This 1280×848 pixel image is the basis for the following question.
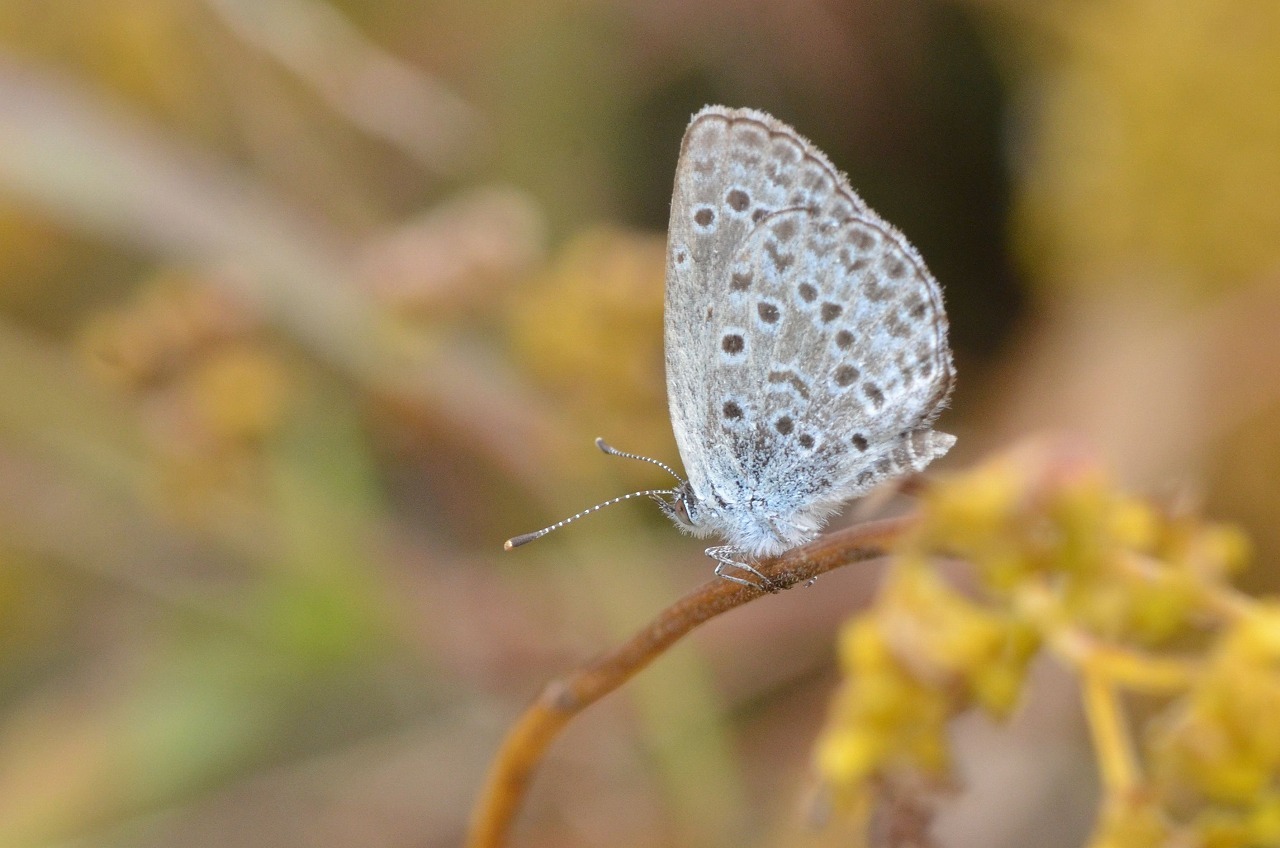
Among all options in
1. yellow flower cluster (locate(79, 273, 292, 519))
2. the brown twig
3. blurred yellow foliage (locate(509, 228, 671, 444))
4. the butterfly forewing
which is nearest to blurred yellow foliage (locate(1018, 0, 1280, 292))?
blurred yellow foliage (locate(509, 228, 671, 444))

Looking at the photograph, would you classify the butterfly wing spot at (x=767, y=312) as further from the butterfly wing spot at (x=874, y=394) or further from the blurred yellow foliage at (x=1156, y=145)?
the blurred yellow foliage at (x=1156, y=145)

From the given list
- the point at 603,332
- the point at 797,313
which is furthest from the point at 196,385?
the point at 797,313

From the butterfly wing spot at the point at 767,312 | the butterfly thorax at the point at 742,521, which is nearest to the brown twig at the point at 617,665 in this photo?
the butterfly thorax at the point at 742,521

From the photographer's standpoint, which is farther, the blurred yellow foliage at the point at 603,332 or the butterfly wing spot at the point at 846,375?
the blurred yellow foliage at the point at 603,332

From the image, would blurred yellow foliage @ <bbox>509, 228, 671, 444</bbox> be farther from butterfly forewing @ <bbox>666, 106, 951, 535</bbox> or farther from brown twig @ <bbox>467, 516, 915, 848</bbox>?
brown twig @ <bbox>467, 516, 915, 848</bbox>

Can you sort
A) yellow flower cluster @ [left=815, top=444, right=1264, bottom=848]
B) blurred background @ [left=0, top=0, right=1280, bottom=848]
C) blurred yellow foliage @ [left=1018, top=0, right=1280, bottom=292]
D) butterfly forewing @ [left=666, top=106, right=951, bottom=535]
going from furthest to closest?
blurred yellow foliage @ [left=1018, top=0, right=1280, bottom=292]
blurred background @ [left=0, top=0, right=1280, bottom=848]
butterfly forewing @ [left=666, top=106, right=951, bottom=535]
yellow flower cluster @ [left=815, top=444, right=1264, bottom=848]
